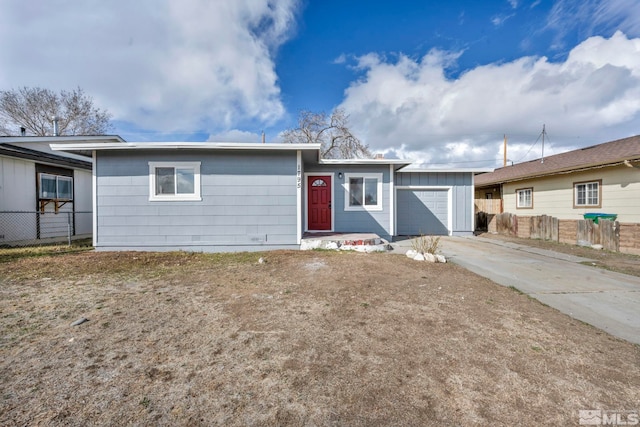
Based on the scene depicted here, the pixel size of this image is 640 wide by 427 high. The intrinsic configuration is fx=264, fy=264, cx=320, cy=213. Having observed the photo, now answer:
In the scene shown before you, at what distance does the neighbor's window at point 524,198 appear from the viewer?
1330 centimetres

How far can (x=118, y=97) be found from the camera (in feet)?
56.5

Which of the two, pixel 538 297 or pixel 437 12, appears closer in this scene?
pixel 538 297

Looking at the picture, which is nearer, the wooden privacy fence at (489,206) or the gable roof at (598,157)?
the gable roof at (598,157)

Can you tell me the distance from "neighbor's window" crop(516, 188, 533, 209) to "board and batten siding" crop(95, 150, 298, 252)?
12645mm

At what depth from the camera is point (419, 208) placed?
11414 mm

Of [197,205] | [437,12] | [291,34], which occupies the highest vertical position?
[291,34]

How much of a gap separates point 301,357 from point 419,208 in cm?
1022

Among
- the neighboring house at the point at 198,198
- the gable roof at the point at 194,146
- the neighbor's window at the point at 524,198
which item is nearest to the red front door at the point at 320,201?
the neighboring house at the point at 198,198

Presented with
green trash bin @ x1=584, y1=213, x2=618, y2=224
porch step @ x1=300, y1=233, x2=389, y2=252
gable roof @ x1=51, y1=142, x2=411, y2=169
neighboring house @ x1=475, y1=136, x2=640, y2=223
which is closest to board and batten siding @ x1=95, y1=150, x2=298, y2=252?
gable roof @ x1=51, y1=142, x2=411, y2=169

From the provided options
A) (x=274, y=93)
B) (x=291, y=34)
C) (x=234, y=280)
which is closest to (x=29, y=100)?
(x=274, y=93)

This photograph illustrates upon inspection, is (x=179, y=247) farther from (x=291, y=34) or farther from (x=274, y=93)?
(x=274, y=93)

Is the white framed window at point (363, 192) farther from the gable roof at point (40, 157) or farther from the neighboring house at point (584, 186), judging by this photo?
the gable roof at point (40, 157)

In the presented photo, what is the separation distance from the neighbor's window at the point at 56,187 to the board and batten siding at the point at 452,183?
13629 mm

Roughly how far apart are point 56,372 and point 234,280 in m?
2.72
